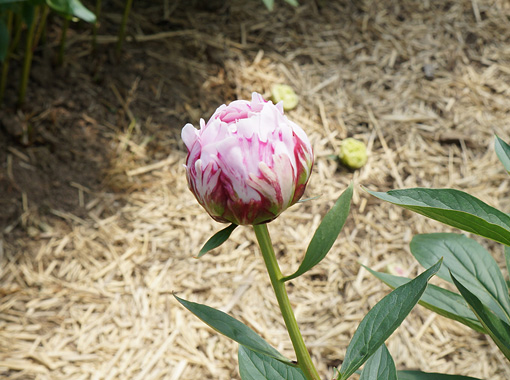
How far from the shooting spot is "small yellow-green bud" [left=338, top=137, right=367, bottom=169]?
2115mm

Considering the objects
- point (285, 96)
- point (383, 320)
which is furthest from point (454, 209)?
point (285, 96)

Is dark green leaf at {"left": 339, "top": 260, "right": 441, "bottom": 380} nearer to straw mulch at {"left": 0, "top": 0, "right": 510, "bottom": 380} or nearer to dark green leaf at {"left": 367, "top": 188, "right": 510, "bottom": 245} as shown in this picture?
dark green leaf at {"left": 367, "top": 188, "right": 510, "bottom": 245}

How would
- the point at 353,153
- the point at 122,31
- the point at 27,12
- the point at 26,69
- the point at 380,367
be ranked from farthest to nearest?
1. the point at 122,31
2. the point at 353,153
3. the point at 26,69
4. the point at 27,12
5. the point at 380,367

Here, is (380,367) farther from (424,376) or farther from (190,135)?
(190,135)

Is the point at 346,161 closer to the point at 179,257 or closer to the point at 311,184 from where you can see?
the point at 311,184

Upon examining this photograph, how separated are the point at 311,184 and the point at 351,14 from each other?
1028mm

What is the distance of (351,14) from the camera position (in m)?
2.69

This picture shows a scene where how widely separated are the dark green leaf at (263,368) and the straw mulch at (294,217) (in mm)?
941

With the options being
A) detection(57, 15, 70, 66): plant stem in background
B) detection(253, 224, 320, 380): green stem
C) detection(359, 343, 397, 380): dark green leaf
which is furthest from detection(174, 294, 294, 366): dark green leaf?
detection(57, 15, 70, 66): plant stem in background

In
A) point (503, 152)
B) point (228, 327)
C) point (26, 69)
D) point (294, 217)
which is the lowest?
point (294, 217)

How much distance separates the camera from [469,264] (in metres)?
0.92

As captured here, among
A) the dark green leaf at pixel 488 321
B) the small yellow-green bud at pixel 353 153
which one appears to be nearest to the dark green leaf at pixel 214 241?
the dark green leaf at pixel 488 321

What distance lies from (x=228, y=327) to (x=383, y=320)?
0.54 ft

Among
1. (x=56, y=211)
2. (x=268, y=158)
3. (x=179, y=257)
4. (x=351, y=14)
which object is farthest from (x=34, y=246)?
(x=351, y=14)
